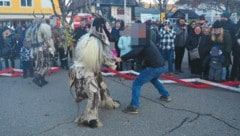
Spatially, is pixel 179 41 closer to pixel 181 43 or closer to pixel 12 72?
pixel 181 43

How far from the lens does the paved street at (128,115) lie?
5672 mm

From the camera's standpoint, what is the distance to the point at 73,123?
6.07 meters

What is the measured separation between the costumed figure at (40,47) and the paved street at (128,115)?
1.56 ft

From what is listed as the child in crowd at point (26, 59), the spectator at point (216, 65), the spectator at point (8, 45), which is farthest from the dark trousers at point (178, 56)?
the spectator at point (8, 45)

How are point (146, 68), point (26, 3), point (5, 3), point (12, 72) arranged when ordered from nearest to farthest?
point (146, 68) → point (12, 72) → point (5, 3) → point (26, 3)

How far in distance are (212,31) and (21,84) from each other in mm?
5412

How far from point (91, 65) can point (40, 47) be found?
4191 millimetres

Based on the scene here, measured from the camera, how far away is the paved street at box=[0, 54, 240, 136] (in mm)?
5672

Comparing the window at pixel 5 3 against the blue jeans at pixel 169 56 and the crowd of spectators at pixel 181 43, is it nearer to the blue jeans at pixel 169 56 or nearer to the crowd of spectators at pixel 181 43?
the crowd of spectators at pixel 181 43

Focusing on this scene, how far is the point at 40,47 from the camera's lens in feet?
31.4

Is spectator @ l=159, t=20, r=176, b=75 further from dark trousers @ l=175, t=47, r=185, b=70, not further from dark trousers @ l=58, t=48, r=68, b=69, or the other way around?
dark trousers @ l=58, t=48, r=68, b=69

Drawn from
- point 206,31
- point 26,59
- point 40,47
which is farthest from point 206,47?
point 26,59

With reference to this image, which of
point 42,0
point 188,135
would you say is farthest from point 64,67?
point 42,0

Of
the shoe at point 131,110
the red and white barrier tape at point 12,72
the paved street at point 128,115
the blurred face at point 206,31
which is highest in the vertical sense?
the blurred face at point 206,31
